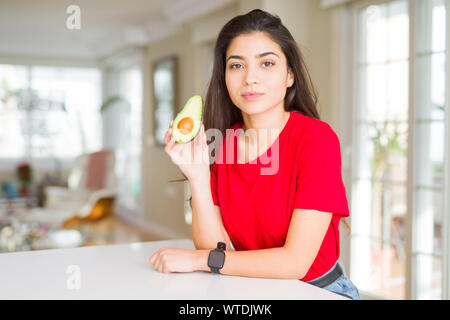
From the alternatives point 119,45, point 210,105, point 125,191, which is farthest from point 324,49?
point 125,191

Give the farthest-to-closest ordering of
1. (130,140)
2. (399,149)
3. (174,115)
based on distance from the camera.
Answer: (130,140)
(174,115)
(399,149)

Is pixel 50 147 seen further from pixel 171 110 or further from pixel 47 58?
pixel 171 110

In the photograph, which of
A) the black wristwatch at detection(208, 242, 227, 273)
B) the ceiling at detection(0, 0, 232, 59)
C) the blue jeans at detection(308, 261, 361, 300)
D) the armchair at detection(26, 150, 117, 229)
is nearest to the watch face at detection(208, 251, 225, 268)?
the black wristwatch at detection(208, 242, 227, 273)

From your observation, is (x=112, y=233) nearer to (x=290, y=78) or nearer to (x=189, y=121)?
(x=290, y=78)

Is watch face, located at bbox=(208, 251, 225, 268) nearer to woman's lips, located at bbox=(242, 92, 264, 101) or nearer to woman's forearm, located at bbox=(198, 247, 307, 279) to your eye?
woman's forearm, located at bbox=(198, 247, 307, 279)

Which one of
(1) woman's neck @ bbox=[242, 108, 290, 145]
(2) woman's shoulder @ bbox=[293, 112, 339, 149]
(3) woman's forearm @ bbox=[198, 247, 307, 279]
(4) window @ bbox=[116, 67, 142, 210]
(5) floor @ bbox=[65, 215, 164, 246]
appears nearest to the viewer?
(3) woman's forearm @ bbox=[198, 247, 307, 279]

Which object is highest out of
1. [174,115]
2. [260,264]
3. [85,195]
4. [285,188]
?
[174,115]

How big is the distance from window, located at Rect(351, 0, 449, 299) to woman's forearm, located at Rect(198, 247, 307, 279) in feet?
5.66

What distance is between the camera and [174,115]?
5559mm

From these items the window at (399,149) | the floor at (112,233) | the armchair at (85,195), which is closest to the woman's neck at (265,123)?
the window at (399,149)

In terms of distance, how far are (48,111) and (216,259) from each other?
22.9 feet

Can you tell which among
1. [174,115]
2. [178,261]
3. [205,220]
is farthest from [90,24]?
[178,261]

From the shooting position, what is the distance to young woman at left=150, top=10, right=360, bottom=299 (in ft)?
3.66

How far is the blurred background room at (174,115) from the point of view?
2727 mm
